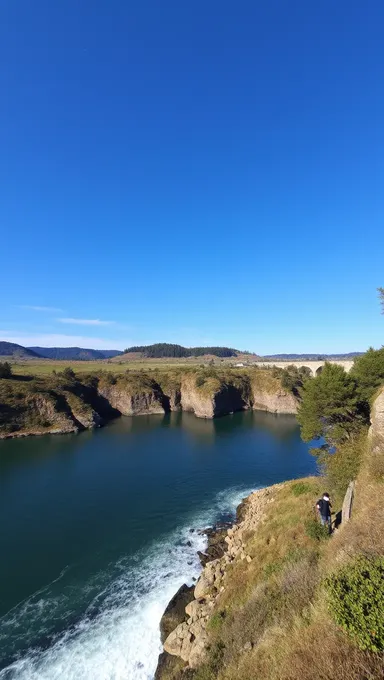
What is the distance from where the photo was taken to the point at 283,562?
16203mm

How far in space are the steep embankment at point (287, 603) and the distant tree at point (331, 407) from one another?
5.80m

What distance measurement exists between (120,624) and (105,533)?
10.3 meters

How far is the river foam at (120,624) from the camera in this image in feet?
51.9

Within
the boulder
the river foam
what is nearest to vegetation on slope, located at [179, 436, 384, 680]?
the boulder

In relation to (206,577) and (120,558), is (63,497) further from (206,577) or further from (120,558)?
(206,577)

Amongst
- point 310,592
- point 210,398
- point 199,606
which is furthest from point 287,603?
point 210,398

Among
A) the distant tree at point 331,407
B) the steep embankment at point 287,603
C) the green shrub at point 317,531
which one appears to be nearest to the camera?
the steep embankment at point 287,603

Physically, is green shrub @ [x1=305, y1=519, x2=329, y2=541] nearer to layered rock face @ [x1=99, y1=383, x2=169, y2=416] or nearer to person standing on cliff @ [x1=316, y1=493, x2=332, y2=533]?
person standing on cliff @ [x1=316, y1=493, x2=332, y2=533]

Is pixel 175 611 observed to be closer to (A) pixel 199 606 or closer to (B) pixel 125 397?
(A) pixel 199 606

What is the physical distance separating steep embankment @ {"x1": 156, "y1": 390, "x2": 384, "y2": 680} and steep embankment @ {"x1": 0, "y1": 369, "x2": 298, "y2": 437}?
51062 mm

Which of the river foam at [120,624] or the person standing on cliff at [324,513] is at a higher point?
the person standing on cliff at [324,513]

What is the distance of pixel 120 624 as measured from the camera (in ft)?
60.0

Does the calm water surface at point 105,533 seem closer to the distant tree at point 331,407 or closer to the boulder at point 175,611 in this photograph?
the boulder at point 175,611

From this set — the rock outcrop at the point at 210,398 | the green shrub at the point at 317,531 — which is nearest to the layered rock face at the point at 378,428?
the green shrub at the point at 317,531
